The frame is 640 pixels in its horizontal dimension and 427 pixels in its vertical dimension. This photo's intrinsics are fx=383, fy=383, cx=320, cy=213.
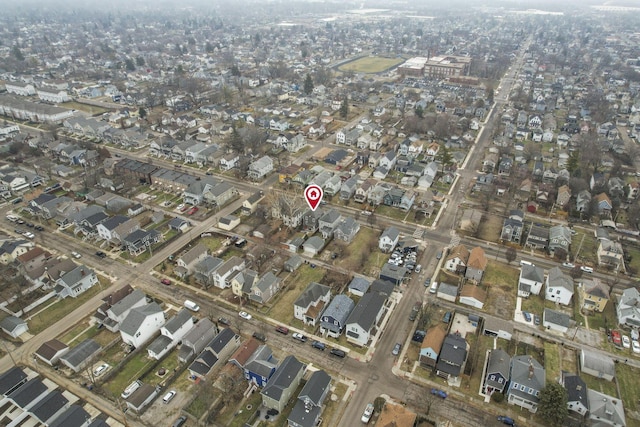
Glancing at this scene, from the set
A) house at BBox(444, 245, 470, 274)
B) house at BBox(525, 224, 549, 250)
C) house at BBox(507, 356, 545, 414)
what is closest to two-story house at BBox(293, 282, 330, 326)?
house at BBox(444, 245, 470, 274)

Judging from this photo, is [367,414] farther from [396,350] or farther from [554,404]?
[554,404]

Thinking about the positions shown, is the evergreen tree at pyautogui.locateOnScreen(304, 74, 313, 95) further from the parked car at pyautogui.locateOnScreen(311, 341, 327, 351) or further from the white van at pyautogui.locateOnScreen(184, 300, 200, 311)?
the parked car at pyautogui.locateOnScreen(311, 341, 327, 351)

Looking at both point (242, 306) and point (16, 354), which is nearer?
point (16, 354)

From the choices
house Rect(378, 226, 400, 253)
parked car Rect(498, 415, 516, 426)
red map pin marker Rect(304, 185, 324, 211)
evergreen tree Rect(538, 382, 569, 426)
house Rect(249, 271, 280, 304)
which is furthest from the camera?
red map pin marker Rect(304, 185, 324, 211)

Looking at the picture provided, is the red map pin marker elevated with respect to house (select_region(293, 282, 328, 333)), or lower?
elevated

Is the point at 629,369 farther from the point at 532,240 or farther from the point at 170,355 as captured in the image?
the point at 170,355

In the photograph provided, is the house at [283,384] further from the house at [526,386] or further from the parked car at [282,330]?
the house at [526,386]

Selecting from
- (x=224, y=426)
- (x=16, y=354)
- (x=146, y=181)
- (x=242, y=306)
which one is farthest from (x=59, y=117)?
(x=224, y=426)
